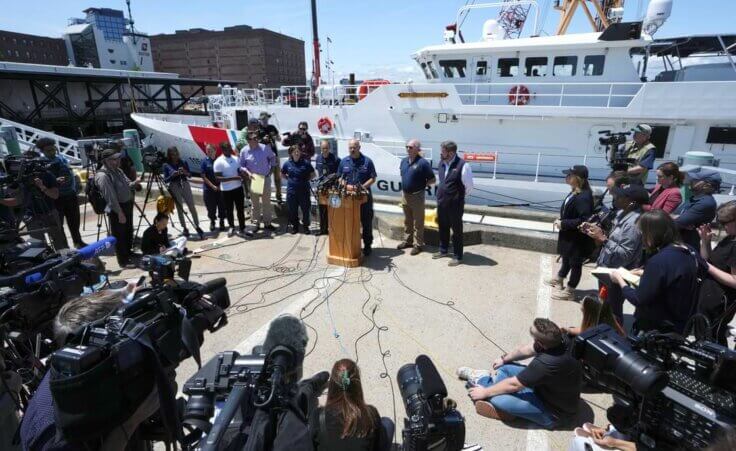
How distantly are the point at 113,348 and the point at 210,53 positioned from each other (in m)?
101

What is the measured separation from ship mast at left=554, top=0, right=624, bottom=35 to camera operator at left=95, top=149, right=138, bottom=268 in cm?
1286

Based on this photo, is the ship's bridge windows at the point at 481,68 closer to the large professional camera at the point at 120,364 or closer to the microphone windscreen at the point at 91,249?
the microphone windscreen at the point at 91,249

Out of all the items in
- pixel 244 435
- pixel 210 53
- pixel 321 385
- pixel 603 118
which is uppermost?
pixel 210 53

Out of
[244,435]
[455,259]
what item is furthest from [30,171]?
[455,259]

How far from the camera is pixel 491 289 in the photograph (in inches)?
183

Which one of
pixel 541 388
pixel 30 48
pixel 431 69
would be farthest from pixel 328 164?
pixel 30 48

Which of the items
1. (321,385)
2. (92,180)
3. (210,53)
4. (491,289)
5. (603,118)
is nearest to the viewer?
(321,385)

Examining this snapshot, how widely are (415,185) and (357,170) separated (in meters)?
0.91

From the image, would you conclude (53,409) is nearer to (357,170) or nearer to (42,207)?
(357,170)

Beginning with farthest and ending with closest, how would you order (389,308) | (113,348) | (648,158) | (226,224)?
(226,224)
(648,158)
(389,308)
(113,348)

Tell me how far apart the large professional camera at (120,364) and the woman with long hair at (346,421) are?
0.66 metres

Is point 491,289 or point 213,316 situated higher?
point 213,316

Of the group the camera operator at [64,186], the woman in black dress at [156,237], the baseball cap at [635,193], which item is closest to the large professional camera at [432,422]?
the baseball cap at [635,193]

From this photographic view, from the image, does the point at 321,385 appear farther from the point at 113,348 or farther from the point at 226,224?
the point at 226,224
